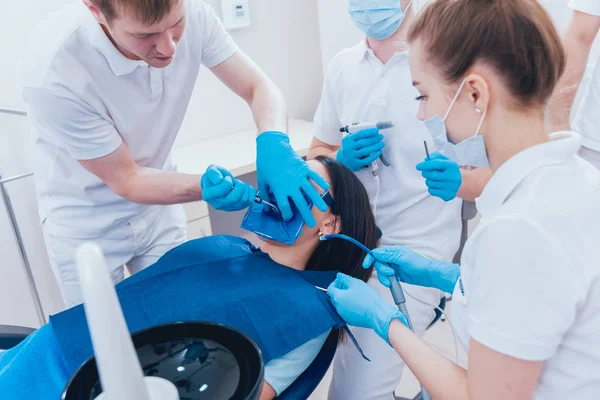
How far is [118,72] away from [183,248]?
0.52 m

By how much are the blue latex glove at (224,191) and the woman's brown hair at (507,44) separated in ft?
2.13

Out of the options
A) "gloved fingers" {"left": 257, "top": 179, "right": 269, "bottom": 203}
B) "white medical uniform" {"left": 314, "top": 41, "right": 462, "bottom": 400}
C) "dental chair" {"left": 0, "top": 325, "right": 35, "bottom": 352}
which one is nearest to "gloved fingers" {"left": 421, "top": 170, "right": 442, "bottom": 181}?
"white medical uniform" {"left": 314, "top": 41, "right": 462, "bottom": 400}

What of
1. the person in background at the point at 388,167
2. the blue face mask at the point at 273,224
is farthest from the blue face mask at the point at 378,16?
the blue face mask at the point at 273,224

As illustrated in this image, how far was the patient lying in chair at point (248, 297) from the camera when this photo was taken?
127 centimetres

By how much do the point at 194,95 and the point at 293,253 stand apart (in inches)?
51.2

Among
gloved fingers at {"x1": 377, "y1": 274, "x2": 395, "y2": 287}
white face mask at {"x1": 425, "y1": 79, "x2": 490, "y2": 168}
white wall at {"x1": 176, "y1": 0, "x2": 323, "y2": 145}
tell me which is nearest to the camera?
white face mask at {"x1": 425, "y1": 79, "x2": 490, "y2": 168}

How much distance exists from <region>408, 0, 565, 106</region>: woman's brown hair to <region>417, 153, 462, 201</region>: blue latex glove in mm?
493

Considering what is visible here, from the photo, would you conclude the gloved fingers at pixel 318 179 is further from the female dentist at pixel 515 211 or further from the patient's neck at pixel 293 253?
the female dentist at pixel 515 211

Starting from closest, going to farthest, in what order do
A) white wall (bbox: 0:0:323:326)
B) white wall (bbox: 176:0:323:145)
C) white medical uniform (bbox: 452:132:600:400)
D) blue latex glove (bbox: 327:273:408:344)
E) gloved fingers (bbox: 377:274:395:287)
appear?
white medical uniform (bbox: 452:132:600:400) → blue latex glove (bbox: 327:273:408:344) → gloved fingers (bbox: 377:274:395:287) → white wall (bbox: 0:0:323:326) → white wall (bbox: 176:0:323:145)

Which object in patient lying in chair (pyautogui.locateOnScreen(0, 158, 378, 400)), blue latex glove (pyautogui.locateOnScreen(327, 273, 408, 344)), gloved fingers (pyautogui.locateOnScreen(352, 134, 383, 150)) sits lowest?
patient lying in chair (pyautogui.locateOnScreen(0, 158, 378, 400))

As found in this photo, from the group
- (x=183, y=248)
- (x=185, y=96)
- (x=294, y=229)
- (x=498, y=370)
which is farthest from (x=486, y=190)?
(x=185, y=96)

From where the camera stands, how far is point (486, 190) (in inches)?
36.3

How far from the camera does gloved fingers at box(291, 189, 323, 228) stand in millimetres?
1395

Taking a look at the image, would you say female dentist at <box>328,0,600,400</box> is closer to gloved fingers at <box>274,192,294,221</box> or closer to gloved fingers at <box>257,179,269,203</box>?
gloved fingers at <box>274,192,294,221</box>
